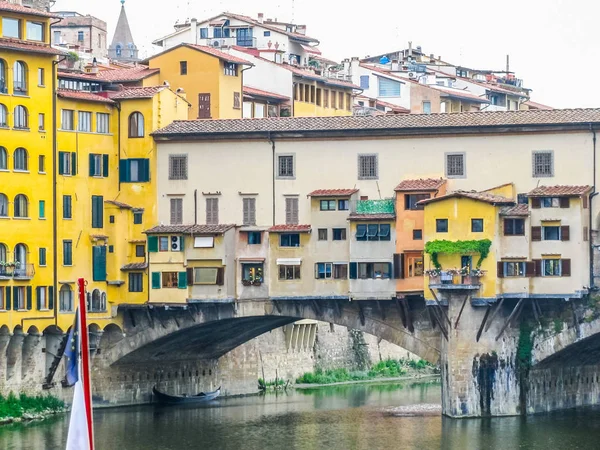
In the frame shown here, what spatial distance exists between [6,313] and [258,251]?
925 cm

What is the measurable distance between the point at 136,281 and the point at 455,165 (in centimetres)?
1277

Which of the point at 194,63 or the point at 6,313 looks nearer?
the point at 6,313

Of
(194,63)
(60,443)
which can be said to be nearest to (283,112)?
(194,63)

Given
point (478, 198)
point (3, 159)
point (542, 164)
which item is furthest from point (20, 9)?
point (542, 164)

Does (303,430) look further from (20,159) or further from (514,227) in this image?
(20,159)

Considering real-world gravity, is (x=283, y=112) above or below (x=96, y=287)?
above

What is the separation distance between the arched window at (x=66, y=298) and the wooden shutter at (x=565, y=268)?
17946 mm

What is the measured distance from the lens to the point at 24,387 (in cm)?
7056

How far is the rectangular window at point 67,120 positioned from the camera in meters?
71.6

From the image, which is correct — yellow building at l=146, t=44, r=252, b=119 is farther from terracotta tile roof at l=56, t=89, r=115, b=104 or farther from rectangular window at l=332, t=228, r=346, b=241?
rectangular window at l=332, t=228, r=346, b=241

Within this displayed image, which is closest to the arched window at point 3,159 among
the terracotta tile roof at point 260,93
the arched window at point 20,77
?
the arched window at point 20,77

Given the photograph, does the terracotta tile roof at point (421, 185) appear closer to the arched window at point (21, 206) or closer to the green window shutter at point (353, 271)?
the green window shutter at point (353, 271)

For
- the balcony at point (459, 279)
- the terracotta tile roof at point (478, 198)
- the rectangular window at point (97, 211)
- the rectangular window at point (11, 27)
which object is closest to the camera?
the terracotta tile roof at point (478, 198)

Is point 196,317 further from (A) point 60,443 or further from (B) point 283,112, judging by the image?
(B) point 283,112
